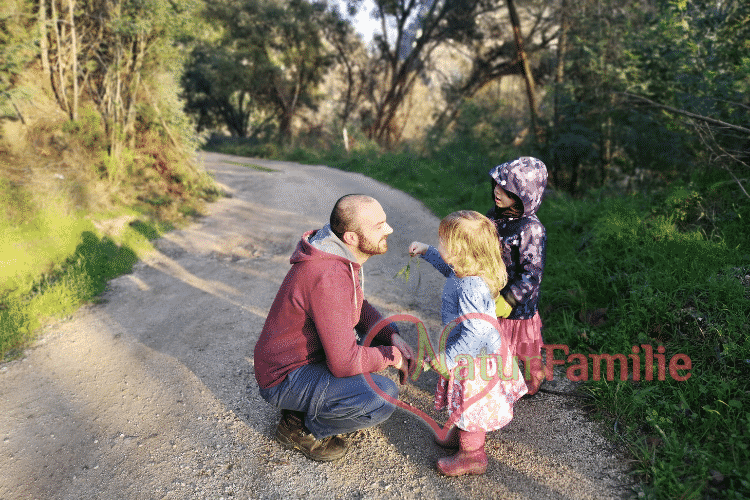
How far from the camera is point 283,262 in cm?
598

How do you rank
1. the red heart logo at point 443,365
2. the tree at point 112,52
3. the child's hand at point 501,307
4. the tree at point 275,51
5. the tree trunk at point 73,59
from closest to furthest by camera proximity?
the red heart logo at point 443,365 → the child's hand at point 501,307 → the tree trunk at point 73,59 → the tree at point 112,52 → the tree at point 275,51

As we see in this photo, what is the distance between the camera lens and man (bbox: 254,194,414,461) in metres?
2.28

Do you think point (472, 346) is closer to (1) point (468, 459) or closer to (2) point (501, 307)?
(2) point (501, 307)

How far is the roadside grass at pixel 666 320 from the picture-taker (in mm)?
2385

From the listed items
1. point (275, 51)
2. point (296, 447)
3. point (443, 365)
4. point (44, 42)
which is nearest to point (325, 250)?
point (443, 365)

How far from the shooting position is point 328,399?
2.42 metres

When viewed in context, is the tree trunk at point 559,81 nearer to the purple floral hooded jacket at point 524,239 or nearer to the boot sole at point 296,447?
the purple floral hooded jacket at point 524,239

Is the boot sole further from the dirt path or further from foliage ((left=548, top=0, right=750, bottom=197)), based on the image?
foliage ((left=548, top=0, right=750, bottom=197))

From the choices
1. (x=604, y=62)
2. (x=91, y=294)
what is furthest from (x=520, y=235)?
(x=604, y=62)

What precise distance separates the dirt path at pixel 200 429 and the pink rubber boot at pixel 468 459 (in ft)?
0.20

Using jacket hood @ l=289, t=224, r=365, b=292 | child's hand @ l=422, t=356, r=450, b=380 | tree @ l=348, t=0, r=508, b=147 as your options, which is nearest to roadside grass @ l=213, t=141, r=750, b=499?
child's hand @ l=422, t=356, r=450, b=380

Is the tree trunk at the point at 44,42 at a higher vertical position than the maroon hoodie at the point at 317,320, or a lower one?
higher

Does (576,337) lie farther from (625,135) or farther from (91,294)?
(91,294)

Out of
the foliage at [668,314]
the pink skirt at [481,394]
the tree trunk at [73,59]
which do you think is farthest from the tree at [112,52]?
the pink skirt at [481,394]
